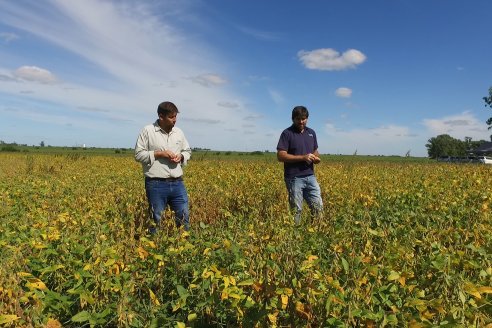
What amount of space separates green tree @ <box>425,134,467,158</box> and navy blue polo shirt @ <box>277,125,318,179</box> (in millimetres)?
110958

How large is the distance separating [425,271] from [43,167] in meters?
19.6

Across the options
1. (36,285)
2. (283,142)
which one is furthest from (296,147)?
(36,285)

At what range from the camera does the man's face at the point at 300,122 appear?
5602 mm

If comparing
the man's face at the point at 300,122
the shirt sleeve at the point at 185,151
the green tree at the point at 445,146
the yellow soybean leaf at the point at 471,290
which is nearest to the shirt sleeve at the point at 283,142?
the man's face at the point at 300,122

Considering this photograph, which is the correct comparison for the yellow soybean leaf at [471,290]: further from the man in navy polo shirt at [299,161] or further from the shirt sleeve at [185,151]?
the shirt sleeve at [185,151]

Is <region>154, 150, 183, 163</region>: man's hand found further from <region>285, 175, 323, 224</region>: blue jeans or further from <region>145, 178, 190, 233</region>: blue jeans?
<region>285, 175, 323, 224</region>: blue jeans

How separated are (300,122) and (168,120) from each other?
1.98 m

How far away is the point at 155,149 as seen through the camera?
16.1ft

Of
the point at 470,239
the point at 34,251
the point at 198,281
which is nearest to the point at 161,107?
the point at 34,251

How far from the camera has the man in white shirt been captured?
4.80m

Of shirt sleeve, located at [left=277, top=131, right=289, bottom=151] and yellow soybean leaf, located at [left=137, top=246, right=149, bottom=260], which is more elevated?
shirt sleeve, located at [left=277, top=131, right=289, bottom=151]

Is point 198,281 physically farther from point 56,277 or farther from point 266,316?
point 56,277

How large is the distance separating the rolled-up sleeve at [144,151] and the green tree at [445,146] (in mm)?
112757

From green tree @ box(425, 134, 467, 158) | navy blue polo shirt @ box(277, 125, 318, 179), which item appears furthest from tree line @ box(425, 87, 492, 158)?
navy blue polo shirt @ box(277, 125, 318, 179)
